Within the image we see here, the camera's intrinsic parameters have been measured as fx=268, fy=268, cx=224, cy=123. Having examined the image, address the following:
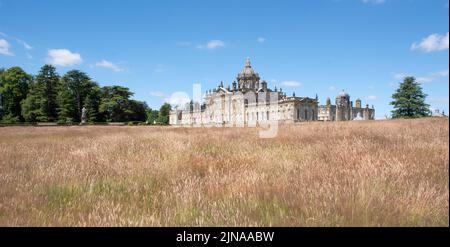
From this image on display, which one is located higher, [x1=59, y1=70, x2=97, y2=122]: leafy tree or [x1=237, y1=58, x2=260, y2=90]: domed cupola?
[x1=237, y1=58, x2=260, y2=90]: domed cupola

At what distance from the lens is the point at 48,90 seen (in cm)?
6906

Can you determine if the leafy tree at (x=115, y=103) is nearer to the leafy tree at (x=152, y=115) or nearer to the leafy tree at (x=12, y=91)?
the leafy tree at (x=12, y=91)

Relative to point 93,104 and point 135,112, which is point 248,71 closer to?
point 135,112

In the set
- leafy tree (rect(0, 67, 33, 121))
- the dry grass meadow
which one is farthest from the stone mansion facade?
the dry grass meadow

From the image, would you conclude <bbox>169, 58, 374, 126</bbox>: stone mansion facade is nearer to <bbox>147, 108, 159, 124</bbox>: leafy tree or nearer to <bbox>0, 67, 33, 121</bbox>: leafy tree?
<bbox>147, 108, 159, 124</bbox>: leafy tree

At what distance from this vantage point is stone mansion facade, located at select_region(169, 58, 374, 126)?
83.3 m

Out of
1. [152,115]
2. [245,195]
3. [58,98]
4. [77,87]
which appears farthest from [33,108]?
[245,195]

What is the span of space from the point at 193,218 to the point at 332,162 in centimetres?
277

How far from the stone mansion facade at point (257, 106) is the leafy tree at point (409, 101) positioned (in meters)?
24.4

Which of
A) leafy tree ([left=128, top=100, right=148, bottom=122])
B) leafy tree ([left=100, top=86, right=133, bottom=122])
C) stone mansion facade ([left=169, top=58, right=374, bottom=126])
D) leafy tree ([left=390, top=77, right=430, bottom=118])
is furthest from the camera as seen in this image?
stone mansion facade ([left=169, top=58, right=374, bottom=126])

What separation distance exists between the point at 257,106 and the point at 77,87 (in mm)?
54270
